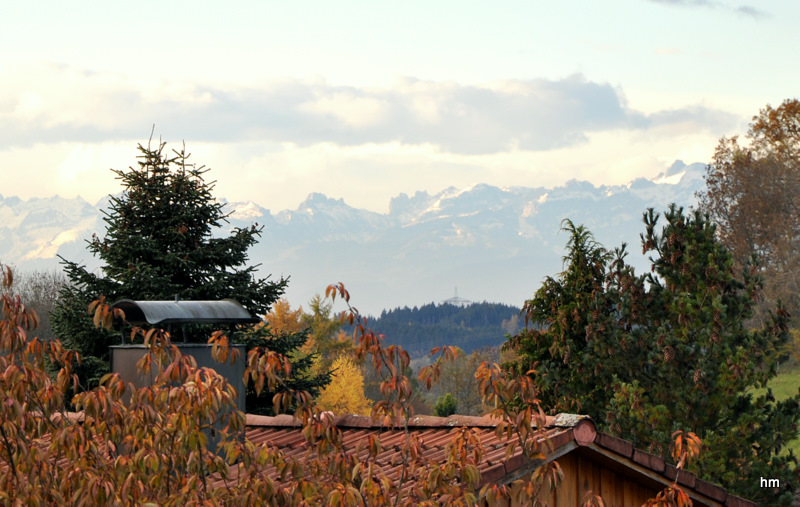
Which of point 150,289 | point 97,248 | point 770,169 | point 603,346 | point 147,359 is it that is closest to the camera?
point 147,359

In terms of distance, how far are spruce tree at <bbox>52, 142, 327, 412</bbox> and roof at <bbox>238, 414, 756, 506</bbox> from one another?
41.5 ft

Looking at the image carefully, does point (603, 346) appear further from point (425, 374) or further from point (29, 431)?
point (29, 431)

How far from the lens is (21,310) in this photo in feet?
21.8

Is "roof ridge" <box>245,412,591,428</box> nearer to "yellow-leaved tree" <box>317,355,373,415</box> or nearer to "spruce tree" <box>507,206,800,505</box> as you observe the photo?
"spruce tree" <box>507,206,800,505</box>

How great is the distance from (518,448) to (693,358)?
30.1 feet

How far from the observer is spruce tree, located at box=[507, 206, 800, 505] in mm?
16266

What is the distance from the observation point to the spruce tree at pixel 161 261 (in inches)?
898

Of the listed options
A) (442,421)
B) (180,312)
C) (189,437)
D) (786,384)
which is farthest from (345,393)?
(189,437)

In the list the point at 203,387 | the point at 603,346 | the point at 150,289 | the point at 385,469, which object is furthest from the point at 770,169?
the point at 203,387

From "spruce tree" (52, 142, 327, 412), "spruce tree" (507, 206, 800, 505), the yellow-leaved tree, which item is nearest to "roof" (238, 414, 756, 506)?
"spruce tree" (507, 206, 800, 505)

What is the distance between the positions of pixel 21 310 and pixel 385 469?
3885mm

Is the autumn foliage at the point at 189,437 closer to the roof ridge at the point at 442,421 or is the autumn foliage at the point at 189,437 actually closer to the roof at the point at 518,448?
the roof at the point at 518,448

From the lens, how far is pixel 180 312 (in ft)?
34.6

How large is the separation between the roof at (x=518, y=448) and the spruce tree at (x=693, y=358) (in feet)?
19.3
